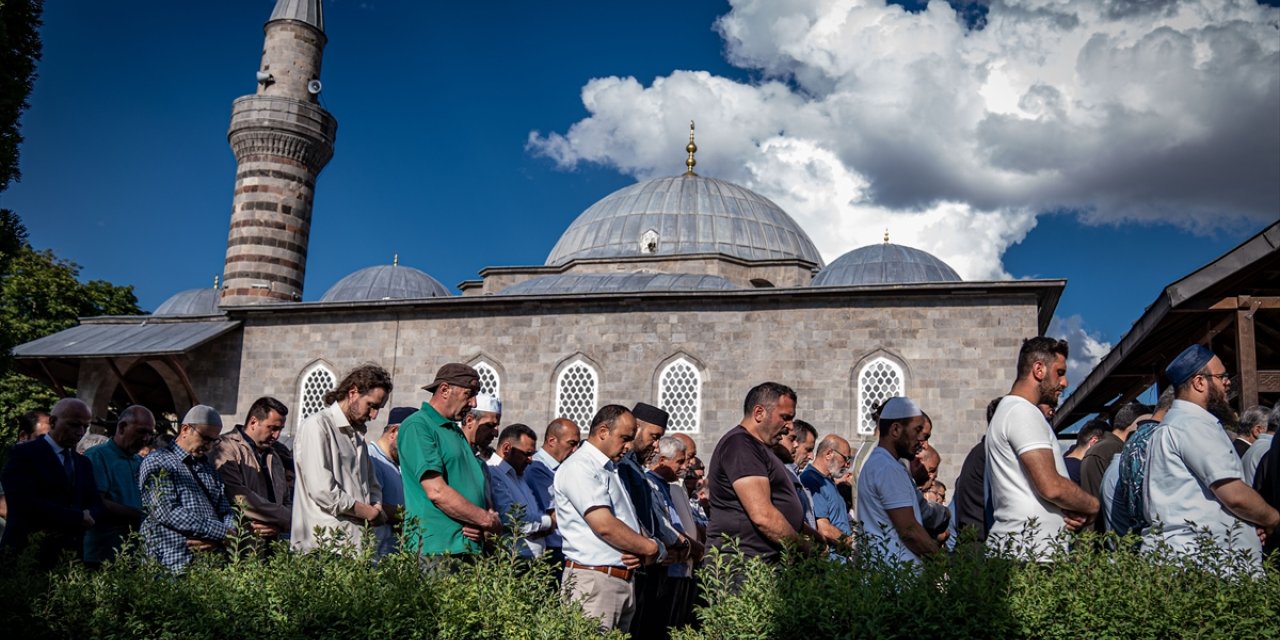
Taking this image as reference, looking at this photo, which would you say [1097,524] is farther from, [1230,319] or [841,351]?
[841,351]

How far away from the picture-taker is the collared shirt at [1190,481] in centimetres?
445

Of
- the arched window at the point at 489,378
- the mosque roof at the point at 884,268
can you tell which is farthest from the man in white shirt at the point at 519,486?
the mosque roof at the point at 884,268

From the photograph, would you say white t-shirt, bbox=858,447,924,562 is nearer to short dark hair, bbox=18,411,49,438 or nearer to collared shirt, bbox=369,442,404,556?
collared shirt, bbox=369,442,404,556

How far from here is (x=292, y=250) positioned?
Answer: 2442cm

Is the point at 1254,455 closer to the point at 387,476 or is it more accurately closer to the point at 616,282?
the point at 387,476

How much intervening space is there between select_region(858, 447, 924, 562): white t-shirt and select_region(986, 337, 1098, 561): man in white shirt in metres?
0.40

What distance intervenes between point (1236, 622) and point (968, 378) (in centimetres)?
1391

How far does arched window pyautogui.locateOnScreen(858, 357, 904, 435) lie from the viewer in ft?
58.6

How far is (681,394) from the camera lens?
61.8 feet

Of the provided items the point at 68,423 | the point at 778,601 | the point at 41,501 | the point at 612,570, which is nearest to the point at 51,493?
the point at 41,501

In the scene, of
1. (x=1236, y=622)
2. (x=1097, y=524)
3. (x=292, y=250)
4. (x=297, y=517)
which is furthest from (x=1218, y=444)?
(x=292, y=250)

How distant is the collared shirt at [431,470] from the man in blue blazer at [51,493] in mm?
2112

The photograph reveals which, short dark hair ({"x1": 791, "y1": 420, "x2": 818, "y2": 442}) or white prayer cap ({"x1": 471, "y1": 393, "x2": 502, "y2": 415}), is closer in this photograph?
white prayer cap ({"x1": 471, "y1": 393, "x2": 502, "y2": 415})

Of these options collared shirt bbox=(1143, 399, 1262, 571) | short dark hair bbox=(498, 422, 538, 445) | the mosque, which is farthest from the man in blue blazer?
the mosque
